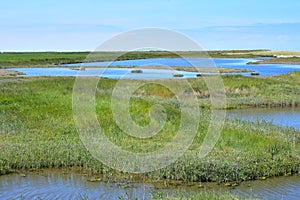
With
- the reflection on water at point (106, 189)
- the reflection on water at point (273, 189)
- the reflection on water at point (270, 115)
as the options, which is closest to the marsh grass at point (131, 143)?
the reflection on water at point (273, 189)

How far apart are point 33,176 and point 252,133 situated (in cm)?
893

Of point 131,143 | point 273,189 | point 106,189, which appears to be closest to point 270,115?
point 131,143

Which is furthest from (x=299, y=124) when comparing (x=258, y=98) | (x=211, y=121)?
(x=258, y=98)

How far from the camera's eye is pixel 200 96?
35344 mm

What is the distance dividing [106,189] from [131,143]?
438 centimetres

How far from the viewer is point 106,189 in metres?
12.6

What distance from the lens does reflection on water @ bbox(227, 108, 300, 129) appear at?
24531 mm

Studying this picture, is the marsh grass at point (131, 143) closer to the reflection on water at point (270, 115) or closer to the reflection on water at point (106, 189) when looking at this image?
the reflection on water at point (106, 189)

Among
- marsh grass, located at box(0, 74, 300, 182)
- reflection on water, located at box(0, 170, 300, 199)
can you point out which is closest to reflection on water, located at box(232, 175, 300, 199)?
reflection on water, located at box(0, 170, 300, 199)

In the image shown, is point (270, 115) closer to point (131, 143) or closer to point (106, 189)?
point (131, 143)

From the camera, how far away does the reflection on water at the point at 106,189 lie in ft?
39.5

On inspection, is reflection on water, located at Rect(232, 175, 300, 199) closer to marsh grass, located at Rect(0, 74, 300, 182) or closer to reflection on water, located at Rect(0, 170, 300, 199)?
reflection on water, located at Rect(0, 170, 300, 199)

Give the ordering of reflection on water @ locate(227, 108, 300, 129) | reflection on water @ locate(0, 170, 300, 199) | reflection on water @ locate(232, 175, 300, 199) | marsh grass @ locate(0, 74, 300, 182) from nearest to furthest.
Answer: reflection on water @ locate(232, 175, 300, 199) < reflection on water @ locate(0, 170, 300, 199) < marsh grass @ locate(0, 74, 300, 182) < reflection on water @ locate(227, 108, 300, 129)

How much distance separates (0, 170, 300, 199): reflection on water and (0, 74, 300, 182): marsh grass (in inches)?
23.6
